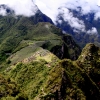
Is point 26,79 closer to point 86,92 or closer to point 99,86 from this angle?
point 99,86

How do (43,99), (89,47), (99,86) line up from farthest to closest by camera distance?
(89,47)
(99,86)
(43,99)

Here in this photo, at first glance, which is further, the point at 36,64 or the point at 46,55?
the point at 46,55

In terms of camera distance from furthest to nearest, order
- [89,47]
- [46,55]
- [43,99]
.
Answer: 1. [46,55]
2. [89,47]
3. [43,99]

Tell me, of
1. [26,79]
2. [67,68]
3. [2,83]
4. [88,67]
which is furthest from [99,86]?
[26,79]

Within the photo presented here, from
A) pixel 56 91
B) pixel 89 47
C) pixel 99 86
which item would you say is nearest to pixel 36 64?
pixel 89 47

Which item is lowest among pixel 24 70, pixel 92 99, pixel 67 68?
pixel 24 70

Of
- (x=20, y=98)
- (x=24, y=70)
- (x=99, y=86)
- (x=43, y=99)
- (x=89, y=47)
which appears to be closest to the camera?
(x=43, y=99)

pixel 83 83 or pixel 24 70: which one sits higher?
pixel 83 83

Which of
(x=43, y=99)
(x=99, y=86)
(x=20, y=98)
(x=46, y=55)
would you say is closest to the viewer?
(x=43, y=99)

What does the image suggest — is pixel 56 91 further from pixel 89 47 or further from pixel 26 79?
pixel 26 79
